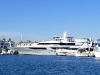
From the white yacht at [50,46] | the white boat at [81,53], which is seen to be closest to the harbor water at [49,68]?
the white boat at [81,53]

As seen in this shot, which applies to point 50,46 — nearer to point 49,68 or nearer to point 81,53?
point 81,53

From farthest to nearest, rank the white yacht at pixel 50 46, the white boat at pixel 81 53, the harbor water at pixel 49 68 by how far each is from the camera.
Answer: the white yacht at pixel 50 46 → the white boat at pixel 81 53 → the harbor water at pixel 49 68

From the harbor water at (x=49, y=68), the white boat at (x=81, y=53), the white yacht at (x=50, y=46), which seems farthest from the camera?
the white yacht at (x=50, y=46)

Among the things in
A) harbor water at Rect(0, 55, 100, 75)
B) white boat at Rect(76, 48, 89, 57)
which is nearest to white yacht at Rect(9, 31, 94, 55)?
white boat at Rect(76, 48, 89, 57)

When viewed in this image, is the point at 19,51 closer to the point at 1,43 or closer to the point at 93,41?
the point at 93,41

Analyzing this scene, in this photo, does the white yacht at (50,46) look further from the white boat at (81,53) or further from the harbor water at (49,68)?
the harbor water at (49,68)

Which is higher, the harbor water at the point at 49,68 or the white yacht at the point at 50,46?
the white yacht at the point at 50,46

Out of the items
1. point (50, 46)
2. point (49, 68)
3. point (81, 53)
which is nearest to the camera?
point (49, 68)

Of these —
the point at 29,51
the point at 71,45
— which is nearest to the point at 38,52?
the point at 29,51

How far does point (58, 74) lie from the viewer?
37.6 m

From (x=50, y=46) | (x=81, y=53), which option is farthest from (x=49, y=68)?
(x=50, y=46)

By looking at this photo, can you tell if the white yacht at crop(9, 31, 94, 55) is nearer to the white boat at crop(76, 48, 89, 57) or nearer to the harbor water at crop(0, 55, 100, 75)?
the white boat at crop(76, 48, 89, 57)

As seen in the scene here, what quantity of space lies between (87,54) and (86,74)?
72078 mm

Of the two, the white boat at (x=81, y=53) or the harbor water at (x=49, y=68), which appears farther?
the white boat at (x=81, y=53)
